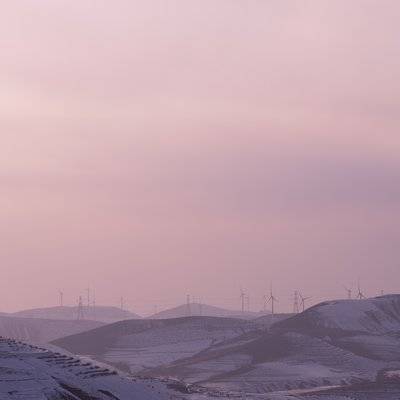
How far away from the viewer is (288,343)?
606 ft

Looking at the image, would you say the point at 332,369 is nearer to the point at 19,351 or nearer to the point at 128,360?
the point at 128,360

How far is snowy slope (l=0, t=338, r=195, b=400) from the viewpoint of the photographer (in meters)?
65.0

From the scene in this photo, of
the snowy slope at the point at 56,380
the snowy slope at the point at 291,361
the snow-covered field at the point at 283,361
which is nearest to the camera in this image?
the snowy slope at the point at 56,380

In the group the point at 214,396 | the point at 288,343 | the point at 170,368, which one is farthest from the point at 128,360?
the point at 214,396

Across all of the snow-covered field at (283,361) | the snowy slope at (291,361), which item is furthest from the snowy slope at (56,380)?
the snowy slope at (291,361)

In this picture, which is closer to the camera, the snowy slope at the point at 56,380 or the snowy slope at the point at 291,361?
the snowy slope at the point at 56,380

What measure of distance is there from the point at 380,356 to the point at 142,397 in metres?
112

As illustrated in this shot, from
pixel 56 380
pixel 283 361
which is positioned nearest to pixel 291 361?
pixel 283 361

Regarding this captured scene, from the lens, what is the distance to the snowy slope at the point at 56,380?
213ft

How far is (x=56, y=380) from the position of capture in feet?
226

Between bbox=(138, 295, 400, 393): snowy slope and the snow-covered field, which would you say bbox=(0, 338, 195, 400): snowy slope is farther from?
bbox=(138, 295, 400, 393): snowy slope

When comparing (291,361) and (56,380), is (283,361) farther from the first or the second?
(56,380)

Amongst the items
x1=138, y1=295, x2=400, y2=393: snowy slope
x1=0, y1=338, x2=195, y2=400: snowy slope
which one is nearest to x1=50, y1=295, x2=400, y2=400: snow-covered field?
x1=138, y1=295, x2=400, y2=393: snowy slope

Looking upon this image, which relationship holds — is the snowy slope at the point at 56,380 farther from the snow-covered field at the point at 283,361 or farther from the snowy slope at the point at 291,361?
the snowy slope at the point at 291,361
